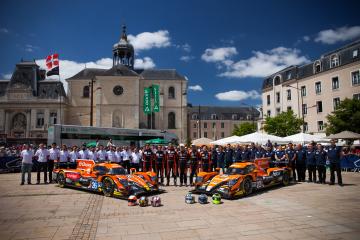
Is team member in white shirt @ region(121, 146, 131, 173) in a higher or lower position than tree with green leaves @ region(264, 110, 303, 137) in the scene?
lower

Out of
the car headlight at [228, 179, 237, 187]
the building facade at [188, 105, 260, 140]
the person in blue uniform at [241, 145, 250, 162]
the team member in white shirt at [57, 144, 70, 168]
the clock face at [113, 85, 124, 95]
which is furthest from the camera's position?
the building facade at [188, 105, 260, 140]

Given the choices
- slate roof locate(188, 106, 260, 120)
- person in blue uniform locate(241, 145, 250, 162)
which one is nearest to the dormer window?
person in blue uniform locate(241, 145, 250, 162)

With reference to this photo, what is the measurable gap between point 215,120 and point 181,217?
81.5m

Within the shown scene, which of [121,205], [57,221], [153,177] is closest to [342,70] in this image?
[153,177]

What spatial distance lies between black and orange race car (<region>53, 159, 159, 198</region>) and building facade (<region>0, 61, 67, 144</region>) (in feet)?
149

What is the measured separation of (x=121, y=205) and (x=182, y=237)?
4141mm

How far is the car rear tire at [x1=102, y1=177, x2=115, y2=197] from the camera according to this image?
1152cm

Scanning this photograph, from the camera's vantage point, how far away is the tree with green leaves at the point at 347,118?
29734 mm

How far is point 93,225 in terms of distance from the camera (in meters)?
7.61

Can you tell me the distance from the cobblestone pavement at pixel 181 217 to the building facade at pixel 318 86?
30457mm

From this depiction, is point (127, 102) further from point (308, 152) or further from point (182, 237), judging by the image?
point (182, 237)

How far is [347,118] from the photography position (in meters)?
30.5

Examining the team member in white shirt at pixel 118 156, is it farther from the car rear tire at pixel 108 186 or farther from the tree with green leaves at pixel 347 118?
the tree with green leaves at pixel 347 118

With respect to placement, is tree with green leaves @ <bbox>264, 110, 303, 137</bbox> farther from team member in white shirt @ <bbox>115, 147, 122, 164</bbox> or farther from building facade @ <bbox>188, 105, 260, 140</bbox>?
building facade @ <bbox>188, 105, 260, 140</bbox>
